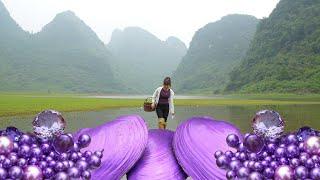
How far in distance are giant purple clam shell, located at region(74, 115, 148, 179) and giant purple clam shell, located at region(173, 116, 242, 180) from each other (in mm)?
291

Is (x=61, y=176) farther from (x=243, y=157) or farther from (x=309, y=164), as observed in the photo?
(x=309, y=164)

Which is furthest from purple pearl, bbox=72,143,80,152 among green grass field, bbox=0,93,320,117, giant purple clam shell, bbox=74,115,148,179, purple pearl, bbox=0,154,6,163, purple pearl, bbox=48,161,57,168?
green grass field, bbox=0,93,320,117

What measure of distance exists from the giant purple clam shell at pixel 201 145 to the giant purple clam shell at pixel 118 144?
291mm

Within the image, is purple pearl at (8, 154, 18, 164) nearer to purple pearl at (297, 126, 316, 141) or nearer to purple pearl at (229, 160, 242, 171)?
purple pearl at (229, 160, 242, 171)

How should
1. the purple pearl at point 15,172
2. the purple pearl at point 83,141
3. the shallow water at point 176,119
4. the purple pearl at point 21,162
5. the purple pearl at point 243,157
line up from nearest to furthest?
1. the purple pearl at point 15,172
2. the purple pearl at point 21,162
3. the purple pearl at point 243,157
4. the purple pearl at point 83,141
5. the shallow water at point 176,119

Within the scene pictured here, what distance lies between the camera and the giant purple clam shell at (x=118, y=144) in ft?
11.2

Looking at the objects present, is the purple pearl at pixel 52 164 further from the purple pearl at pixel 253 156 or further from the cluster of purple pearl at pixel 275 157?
the purple pearl at pixel 253 156

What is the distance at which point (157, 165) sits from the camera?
12.0 feet

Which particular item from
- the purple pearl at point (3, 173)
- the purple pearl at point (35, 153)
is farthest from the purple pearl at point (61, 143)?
the purple pearl at point (3, 173)

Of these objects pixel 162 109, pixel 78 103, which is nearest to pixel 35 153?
pixel 162 109

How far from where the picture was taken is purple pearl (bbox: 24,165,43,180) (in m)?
2.63

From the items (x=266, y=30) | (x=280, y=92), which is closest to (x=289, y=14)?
(x=266, y=30)

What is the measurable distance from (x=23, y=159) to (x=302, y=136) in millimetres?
1640

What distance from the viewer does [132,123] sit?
3.83 meters
